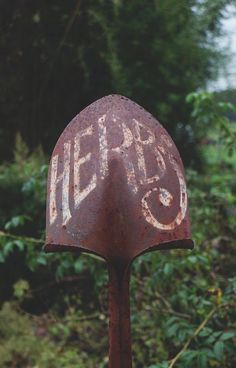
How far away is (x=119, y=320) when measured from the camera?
1.48 meters

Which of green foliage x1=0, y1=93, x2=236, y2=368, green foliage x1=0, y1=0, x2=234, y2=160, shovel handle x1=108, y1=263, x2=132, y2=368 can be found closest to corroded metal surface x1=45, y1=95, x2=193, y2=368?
shovel handle x1=108, y1=263, x2=132, y2=368

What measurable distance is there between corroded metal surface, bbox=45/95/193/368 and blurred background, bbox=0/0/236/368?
2.69 feet

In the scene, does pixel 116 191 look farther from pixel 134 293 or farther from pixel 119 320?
pixel 134 293

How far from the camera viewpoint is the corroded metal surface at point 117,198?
1.43 m

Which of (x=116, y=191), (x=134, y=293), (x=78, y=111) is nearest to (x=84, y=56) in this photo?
(x=78, y=111)

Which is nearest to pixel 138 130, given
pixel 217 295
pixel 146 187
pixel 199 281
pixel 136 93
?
pixel 146 187

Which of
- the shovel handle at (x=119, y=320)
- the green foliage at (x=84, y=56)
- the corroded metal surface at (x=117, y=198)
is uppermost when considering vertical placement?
the green foliage at (x=84, y=56)

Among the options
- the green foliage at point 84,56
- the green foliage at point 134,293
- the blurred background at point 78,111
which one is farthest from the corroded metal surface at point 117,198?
the green foliage at point 84,56

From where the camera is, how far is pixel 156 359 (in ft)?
9.03

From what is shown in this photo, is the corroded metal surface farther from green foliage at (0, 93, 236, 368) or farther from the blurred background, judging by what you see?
the blurred background

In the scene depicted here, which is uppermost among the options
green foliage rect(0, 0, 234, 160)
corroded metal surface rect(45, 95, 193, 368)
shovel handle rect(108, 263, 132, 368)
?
green foliage rect(0, 0, 234, 160)

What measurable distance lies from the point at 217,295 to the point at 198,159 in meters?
3.45

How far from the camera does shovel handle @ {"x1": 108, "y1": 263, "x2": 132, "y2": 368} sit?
58.2 inches

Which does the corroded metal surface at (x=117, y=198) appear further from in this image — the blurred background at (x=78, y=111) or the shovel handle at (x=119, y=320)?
the blurred background at (x=78, y=111)
